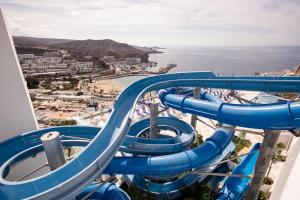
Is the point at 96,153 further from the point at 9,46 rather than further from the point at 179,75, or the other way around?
the point at 179,75

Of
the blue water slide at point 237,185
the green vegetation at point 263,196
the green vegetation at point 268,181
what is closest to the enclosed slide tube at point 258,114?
the blue water slide at point 237,185

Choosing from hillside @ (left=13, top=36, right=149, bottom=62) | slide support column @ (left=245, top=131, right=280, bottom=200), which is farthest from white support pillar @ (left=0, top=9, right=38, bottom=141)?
hillside @ (left=13, top=36, right=149, bottom=62)

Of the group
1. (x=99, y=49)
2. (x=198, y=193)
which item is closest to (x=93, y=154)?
(x=198, y=193)

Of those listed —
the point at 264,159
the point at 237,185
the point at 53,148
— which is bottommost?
the point at 237,185

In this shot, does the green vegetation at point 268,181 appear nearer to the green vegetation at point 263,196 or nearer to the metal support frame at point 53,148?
the green vegetation at point 263,196

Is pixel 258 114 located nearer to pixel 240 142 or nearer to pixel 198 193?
pixel 198 193

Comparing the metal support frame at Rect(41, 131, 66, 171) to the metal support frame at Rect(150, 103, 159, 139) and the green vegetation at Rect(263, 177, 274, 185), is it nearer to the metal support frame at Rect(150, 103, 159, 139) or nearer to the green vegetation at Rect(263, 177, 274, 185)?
the metal support frame at Rect(150, 103, 159, 139)
